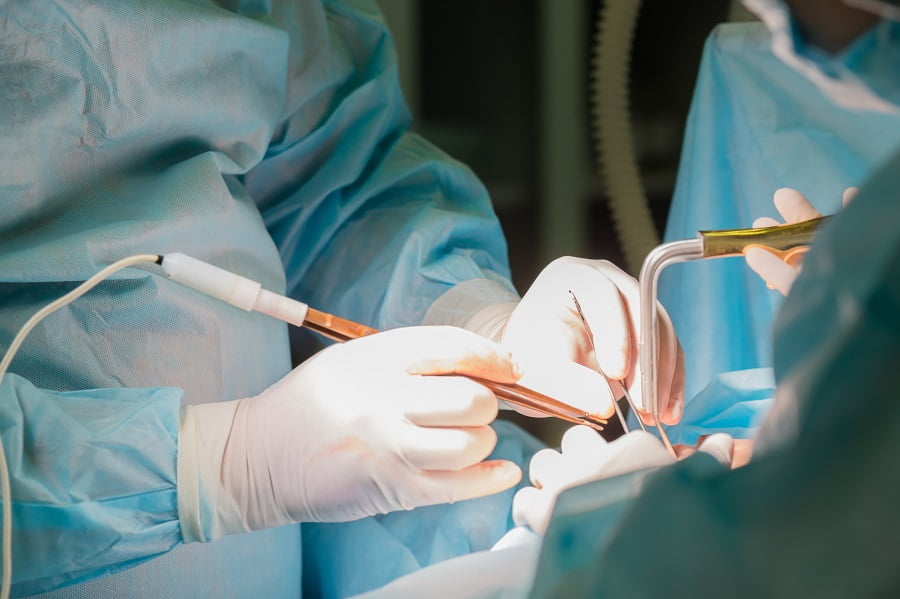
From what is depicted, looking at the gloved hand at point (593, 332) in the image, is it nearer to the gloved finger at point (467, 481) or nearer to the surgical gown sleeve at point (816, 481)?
the gloved finger at point (467, 481)

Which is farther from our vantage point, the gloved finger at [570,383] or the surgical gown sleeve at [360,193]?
the surgical gown sleeve at [360,193]

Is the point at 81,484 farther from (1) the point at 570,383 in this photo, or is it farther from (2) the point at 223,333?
(1) the point at 570,383

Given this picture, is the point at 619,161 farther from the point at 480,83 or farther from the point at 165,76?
the point at 480,83

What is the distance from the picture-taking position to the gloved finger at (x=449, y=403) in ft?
2.87

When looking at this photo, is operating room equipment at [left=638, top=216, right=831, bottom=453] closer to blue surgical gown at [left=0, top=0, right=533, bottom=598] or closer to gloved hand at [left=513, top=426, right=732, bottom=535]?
gloved hand at [left=513, top=426, right=732, bottom=535]

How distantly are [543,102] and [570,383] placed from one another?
1.81 meters

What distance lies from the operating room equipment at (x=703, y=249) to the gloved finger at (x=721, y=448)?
38mm

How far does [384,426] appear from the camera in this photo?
2.85 feet

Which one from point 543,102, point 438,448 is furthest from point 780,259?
point 543,102

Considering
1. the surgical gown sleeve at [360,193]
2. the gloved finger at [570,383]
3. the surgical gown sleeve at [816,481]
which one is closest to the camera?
the surgical gown sleeve at [816,481]

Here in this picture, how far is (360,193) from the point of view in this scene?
1.34m

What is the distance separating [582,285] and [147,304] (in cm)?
54

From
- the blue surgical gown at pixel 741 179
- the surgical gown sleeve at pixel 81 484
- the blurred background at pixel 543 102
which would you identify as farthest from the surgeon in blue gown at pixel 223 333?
the blurred background at pixel 543 102

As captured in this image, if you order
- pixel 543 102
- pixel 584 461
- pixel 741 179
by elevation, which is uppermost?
pixel 741 179
